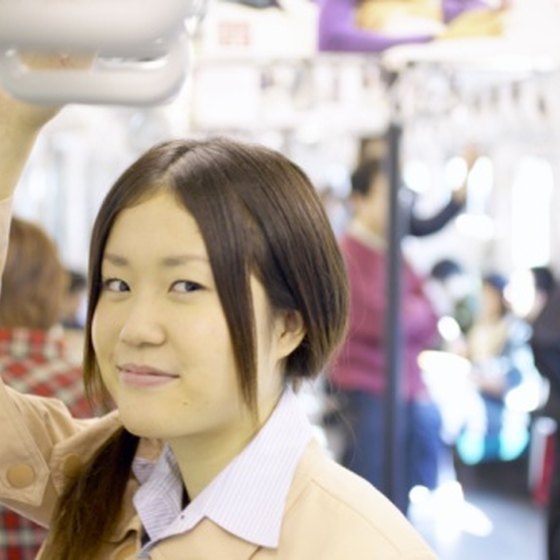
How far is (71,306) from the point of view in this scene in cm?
533

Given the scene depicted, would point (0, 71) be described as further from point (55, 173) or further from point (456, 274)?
point (55, 173)

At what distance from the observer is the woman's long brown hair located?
3.79ft

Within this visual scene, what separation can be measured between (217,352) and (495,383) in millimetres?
5956

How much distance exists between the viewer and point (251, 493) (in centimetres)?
120

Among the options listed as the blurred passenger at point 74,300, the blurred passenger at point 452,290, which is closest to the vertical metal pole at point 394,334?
the blurred passenger at point 74,300

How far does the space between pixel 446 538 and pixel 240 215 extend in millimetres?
4982

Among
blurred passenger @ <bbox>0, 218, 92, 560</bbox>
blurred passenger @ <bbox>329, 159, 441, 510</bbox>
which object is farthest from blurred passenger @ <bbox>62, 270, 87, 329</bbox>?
blurred passenger @ <bbox>0, 218, 92, 560</bbox>

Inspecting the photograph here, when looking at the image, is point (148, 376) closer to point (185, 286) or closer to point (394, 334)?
point (185, 286)

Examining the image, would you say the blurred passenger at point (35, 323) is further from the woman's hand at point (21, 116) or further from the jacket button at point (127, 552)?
the woman's hand at point (21, 116)

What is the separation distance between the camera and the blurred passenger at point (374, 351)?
171 inches

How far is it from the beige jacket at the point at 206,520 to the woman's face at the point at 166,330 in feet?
0.36

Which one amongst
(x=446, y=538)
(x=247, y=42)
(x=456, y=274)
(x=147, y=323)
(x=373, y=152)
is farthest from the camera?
(x=456, y=274)

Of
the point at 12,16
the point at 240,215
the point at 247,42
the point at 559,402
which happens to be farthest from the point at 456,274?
the point at 12,16

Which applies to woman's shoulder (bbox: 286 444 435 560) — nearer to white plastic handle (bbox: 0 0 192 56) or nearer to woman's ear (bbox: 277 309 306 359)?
woman's ear (bbox: 277 309 306 359)
